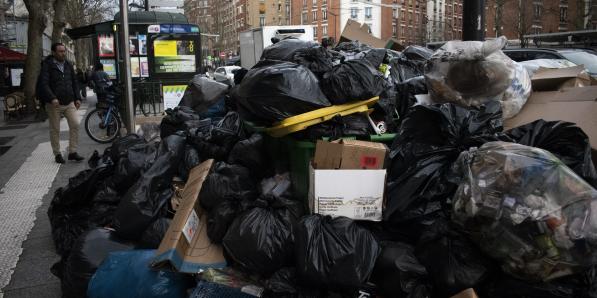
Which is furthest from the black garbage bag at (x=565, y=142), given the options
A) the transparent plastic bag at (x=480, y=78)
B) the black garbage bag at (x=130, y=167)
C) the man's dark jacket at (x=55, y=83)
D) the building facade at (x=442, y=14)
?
the building facade at (x=442, y=14)

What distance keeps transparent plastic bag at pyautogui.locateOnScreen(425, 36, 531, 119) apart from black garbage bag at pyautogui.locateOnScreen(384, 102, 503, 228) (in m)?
0.24

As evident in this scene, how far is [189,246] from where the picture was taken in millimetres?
3076

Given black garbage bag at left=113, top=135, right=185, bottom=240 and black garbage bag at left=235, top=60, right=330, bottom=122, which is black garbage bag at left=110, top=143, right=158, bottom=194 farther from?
black garbage bag at left=235, top=60, right=330, bottom=122

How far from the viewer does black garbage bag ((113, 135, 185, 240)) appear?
355 cm

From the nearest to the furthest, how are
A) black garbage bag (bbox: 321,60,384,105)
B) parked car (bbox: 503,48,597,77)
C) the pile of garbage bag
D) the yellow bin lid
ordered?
1. the pile of garbage bag
2. the yellow bin lid
3. black garbage bag (bbox: 321,60,384,105)
4. parked car (bbox: 503,48,597,77)

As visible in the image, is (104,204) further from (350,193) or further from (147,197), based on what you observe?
(350,193)

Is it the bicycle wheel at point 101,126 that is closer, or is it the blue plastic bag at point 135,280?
the blue plastic bag at point 135,280

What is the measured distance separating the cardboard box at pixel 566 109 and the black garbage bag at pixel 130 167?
9.06ft

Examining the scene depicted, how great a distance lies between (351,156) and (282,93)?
1.88 ft

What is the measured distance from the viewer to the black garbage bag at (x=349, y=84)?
3189mm

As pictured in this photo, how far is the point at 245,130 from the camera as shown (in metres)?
4.04

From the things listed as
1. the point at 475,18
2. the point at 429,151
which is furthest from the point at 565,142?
the point at 475,18

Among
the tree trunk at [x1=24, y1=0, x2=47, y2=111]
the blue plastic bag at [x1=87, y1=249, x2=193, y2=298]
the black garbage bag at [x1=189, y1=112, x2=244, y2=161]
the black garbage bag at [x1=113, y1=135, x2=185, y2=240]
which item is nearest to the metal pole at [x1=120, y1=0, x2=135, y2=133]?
the black garbage bag at [x1=189, y1=112, x2=244, y2=161]

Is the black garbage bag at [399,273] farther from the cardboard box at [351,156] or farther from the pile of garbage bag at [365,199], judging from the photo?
the cardboard box at [351,156]
